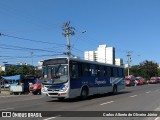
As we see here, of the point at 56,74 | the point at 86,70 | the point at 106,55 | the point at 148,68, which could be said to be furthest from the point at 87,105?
the point at 148,68

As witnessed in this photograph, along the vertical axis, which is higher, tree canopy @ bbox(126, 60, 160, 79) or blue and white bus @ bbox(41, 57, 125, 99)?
tree canopy @ bbox(126, 60, 160, 79)

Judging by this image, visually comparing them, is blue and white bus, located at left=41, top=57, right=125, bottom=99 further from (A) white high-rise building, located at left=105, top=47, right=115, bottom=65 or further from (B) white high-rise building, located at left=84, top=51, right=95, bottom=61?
(B) white high-rise building, located at left=84, top=51, right=95, bottom=61

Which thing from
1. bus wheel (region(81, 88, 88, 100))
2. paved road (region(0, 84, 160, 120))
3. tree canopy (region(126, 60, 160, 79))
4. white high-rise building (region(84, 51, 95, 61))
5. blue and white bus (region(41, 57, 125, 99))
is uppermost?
white high-rise building (region(84, 51, 95, 61))

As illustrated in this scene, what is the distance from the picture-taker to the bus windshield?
22.4 meters

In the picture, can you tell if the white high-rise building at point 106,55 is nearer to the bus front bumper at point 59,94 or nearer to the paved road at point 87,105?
the paved road at point 87,105

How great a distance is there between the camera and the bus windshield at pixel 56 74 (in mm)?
22406

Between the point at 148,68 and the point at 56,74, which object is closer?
the point at 56,74

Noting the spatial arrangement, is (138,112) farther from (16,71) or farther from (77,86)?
(16,71)

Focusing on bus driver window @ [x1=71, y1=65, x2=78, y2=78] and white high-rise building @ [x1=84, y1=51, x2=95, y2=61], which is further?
white high-rise building @ [x1=84, y1=51, x2=95, y2=61]

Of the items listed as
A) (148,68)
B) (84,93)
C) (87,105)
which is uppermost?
(148,68)

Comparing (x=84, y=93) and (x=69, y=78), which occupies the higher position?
(x=69, y=78)

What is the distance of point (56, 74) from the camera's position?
892 inches

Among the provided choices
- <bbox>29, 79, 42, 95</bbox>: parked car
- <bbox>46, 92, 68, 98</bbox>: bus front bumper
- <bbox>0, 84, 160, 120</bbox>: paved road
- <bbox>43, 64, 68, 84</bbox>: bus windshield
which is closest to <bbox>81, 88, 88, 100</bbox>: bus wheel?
<bbox>0, 84, 160, 120</bbox>: paved road

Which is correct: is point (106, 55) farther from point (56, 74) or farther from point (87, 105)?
point (87, 105)
